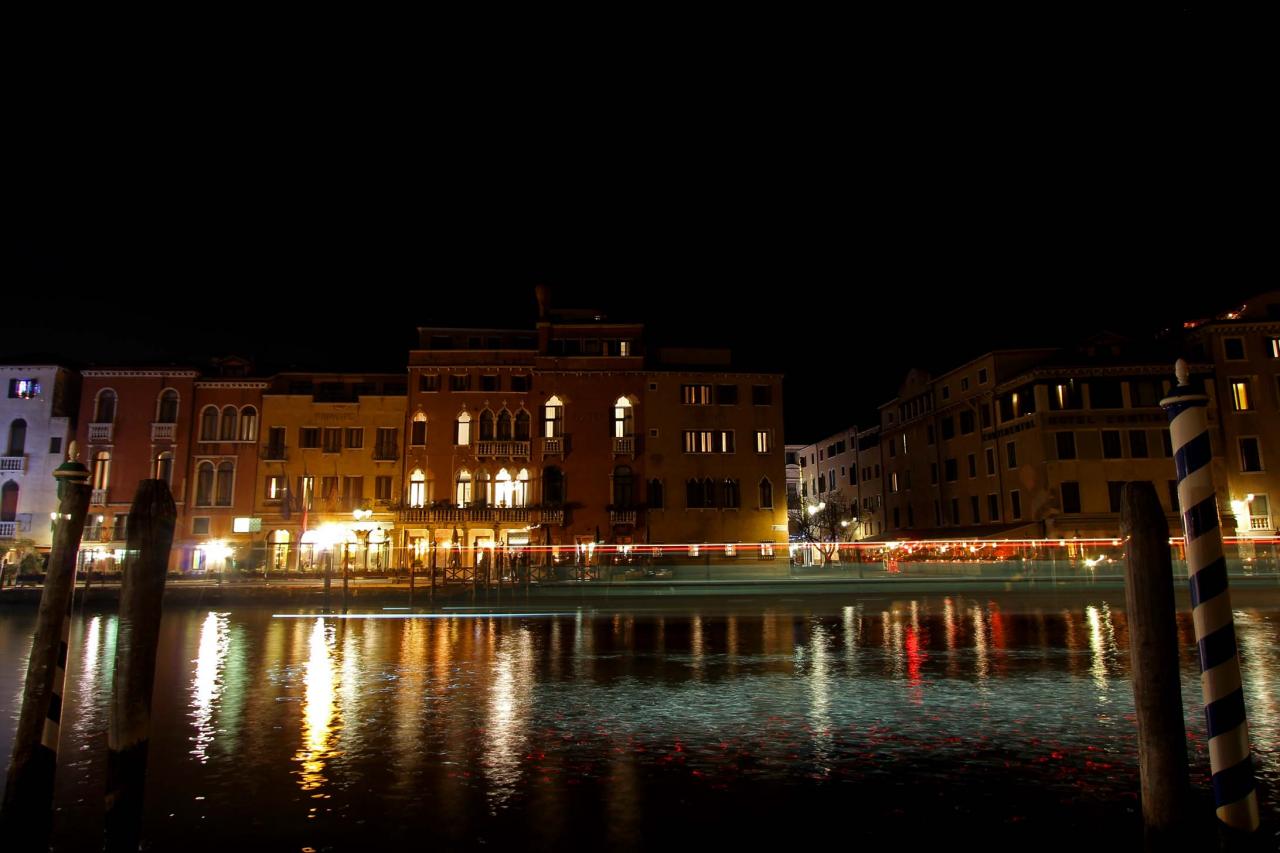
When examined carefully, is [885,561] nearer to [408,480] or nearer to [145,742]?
[408,480]

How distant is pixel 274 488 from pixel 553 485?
1576 centimetres

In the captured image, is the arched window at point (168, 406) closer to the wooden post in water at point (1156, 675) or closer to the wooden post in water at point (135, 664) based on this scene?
the wooden post in water at point (135, 664)

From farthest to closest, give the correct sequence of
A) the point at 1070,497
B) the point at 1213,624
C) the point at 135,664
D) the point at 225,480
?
the point at 225,480, the point at 1070,497, the point at 135,664, the point at 1213,624

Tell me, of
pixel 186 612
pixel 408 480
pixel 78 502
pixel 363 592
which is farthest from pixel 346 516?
pixel 78 502

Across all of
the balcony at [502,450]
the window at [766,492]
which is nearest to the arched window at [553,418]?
the balcony at [502,450]

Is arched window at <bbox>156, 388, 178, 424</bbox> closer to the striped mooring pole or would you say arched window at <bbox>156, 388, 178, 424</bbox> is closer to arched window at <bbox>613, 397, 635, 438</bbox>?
arched window at <bbox>613, 397, 635, 438</bbox>

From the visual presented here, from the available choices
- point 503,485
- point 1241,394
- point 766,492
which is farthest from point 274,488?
point 1241,394

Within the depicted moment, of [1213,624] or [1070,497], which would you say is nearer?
[1213,624]

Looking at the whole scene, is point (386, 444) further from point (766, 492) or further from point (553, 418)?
point (766, 492)

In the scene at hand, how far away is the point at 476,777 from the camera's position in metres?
6.94

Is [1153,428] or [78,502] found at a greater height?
[1153,428]

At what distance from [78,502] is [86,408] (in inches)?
1960

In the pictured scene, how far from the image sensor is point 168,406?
4862cm

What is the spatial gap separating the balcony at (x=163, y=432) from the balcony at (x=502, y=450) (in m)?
17.3
